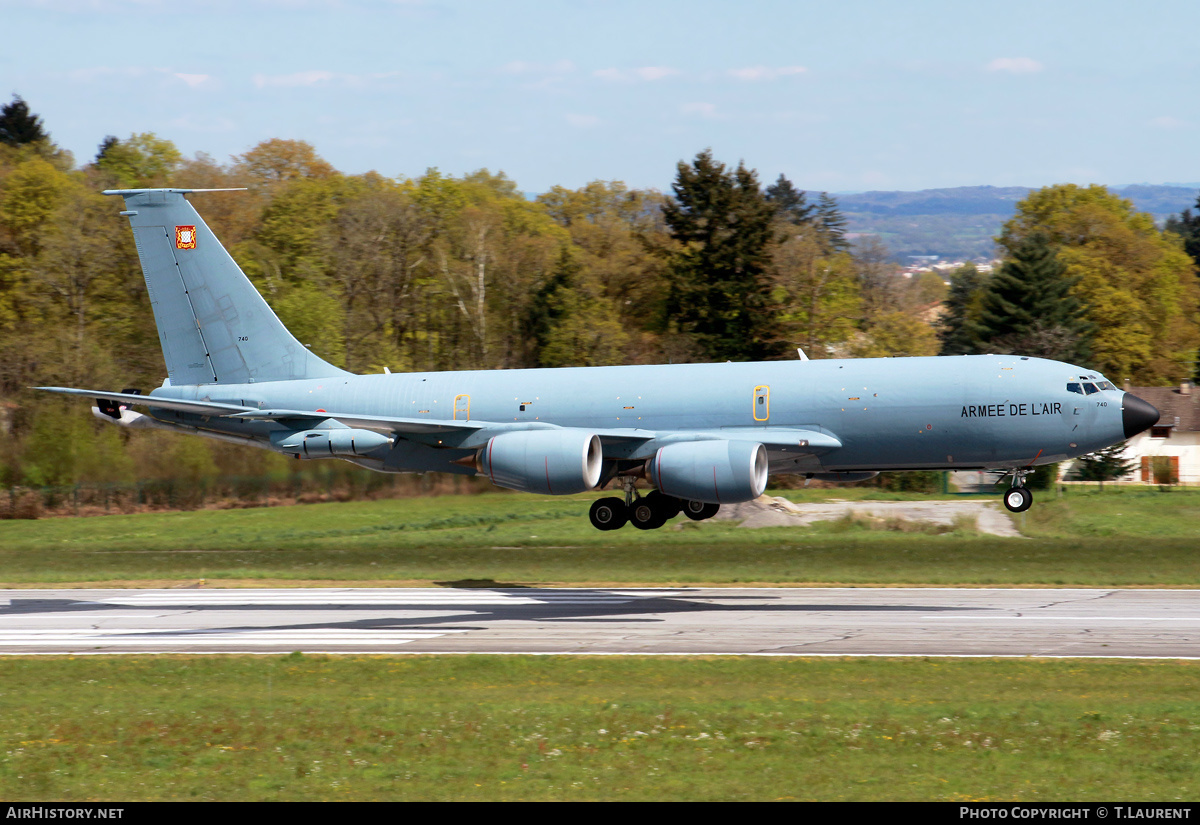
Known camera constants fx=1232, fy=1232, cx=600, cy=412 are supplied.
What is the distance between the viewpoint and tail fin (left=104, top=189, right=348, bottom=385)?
127 feet

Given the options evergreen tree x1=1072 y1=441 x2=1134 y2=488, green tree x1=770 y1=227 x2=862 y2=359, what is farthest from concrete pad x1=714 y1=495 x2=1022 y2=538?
evergreen tree x1=1072 y1=441 x2=1134 y2=488

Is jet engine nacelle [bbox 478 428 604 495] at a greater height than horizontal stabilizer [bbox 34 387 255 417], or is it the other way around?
horizontal stabilizer [bbox 34 387 255 417]

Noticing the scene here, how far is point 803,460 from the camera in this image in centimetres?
3347

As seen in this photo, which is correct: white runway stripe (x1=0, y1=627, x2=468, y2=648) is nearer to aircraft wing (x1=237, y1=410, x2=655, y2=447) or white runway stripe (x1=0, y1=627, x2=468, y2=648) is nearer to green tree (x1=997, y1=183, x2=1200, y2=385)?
aircraft wing (x1=237, y1=410, x2=655, y2=447)

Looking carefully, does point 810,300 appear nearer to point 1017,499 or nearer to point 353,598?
point 1017,499

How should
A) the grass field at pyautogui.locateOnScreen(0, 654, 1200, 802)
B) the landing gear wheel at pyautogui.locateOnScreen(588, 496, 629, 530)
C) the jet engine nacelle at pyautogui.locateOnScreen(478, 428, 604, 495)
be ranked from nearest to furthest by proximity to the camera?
1. the grass field at pyautogui.locateOnScreen(0, 654, 1200, 802)
2. the jet engine nacelle at pyautogui.locateOnScreen(478, 428, 604, 495)
3. the landing gear wheel at pyautogui.locateOnScreen(588, 496, 629, 530)

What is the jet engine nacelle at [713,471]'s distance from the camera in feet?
103

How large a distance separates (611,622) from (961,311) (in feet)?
334

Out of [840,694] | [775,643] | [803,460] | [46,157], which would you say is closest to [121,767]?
[840,694]

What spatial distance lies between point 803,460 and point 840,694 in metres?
14.2

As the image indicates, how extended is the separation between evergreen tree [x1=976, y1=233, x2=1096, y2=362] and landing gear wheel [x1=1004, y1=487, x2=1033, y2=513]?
52125 millimetres

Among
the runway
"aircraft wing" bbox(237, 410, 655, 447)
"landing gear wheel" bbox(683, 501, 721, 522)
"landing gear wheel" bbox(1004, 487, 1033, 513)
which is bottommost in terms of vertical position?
the runway

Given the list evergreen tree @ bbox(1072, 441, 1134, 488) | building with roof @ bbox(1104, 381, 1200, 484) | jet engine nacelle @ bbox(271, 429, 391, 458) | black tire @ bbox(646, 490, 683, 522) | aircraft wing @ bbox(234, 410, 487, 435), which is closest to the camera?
aircraft wing @ bbox(234, 410, 487, 435)

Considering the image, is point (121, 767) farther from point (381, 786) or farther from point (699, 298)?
point (699, 298)
